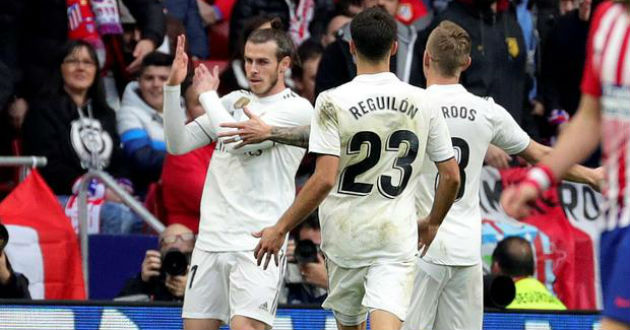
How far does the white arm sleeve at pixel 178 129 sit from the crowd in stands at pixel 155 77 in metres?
1.72

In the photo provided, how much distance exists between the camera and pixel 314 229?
36.4ft

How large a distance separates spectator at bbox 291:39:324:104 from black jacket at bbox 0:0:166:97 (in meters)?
1.22

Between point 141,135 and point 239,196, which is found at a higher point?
point 141,135

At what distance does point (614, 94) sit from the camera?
5863 mm

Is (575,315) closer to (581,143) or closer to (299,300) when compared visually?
(299,300)

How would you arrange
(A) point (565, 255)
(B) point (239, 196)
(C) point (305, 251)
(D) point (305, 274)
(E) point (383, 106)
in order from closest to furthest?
(E) point (383, 106) → (B) point (239, 196) → (C) point (305, 251) → (D) point (305, 274) → (A) point (565, 255)

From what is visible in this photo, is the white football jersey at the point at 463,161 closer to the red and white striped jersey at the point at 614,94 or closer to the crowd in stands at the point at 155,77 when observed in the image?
the crowd in stands at the point at 155,77

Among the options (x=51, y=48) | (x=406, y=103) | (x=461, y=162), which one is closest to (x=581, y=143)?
(x=406, y=103)

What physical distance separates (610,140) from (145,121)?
22.0 ft

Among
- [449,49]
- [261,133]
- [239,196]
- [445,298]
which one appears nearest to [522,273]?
[445,298]

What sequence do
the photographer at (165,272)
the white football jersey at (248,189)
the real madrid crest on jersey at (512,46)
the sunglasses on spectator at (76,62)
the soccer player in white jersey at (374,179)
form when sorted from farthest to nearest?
1. the real madrid crest on jersey at (512,46)
2. the sunglasses on spectator at (76,62)
3. the photographer at (165,272)
4. the white football jersey at (248,189)
5. the soccer player in white jersey at (374,179)

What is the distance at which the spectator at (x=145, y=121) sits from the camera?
39.5 feet

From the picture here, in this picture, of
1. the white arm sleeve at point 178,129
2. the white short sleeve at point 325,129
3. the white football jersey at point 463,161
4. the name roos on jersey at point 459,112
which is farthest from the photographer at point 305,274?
the white short sleeve at point 325,129

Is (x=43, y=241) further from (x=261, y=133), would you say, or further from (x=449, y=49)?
(x=449, y=49)
